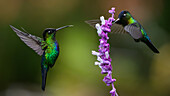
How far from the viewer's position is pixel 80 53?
20.5ft

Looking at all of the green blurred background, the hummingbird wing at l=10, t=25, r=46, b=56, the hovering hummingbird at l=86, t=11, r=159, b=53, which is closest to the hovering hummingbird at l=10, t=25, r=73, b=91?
the hummingbird wing at l=10, t=25, r=46, b=56

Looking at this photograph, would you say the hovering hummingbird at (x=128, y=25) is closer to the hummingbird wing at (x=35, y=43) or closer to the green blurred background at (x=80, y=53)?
the hummingbird wing at (x=35, y=43)

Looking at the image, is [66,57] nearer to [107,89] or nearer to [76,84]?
[76,84]

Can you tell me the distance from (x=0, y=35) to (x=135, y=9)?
10.5ft

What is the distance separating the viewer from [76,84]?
6363mm

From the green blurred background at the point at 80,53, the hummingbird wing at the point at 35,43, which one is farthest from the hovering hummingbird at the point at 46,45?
the green blurred background at the point at 80,53

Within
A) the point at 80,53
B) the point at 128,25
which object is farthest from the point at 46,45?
the point at 80,53

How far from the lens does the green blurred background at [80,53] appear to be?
6270mm

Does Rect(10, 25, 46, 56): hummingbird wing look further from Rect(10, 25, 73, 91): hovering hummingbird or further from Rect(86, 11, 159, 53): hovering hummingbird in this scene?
Rect(86, 11, 159, 53): hovering hummingbird

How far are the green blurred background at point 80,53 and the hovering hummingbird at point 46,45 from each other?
12.7ft

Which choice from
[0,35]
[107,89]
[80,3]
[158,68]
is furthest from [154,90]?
[0,35]

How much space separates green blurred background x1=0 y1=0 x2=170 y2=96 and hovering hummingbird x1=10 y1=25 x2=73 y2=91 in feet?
12.7

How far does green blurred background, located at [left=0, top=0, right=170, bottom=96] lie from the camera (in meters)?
6.27

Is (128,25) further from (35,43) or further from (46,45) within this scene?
(35,43)
